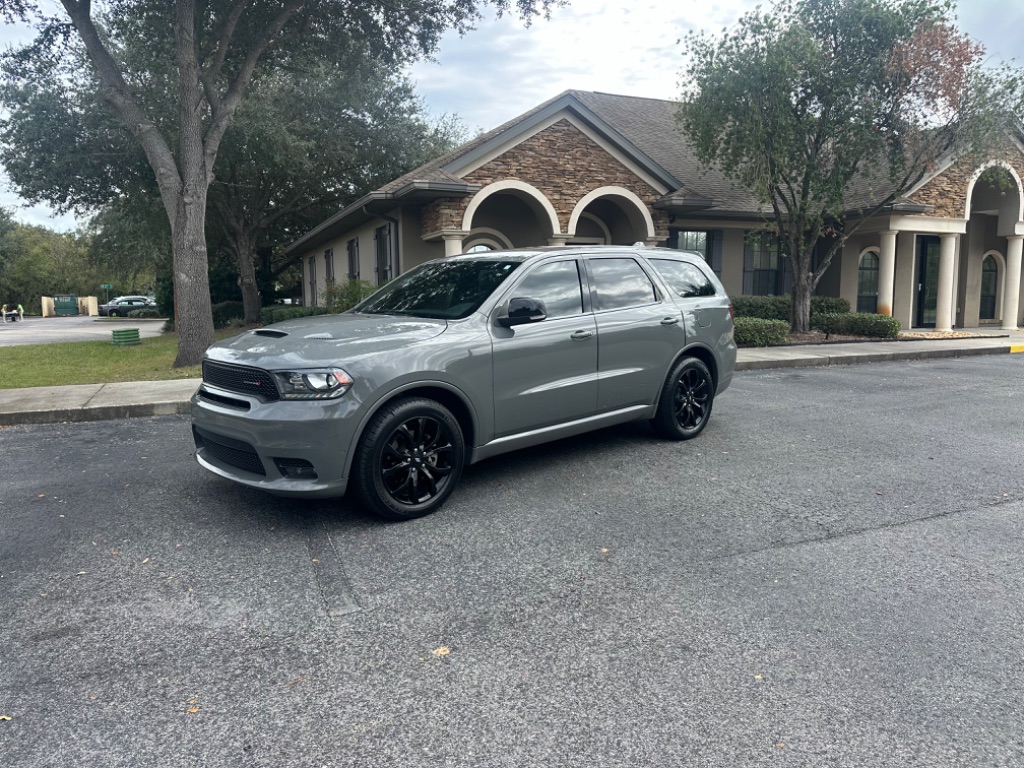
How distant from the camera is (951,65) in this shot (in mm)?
14805

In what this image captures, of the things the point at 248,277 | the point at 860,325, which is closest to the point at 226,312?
the point at 248,277

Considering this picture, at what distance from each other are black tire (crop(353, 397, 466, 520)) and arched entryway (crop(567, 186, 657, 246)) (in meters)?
12.9

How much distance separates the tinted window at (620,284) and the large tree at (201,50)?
916cm

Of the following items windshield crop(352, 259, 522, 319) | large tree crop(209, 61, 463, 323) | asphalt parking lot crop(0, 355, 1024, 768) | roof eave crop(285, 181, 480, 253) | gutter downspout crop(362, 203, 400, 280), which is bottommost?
asphalt parking lot crop(0, 355, 1024, 768)

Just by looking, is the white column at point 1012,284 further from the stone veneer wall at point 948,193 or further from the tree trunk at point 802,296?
the tree trunk at point 802,296

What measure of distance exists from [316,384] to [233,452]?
0.80m

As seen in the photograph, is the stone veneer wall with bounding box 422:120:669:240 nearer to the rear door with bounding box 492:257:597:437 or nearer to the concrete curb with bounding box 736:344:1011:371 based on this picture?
the concrete curb with bounding box 736:344:1011:371

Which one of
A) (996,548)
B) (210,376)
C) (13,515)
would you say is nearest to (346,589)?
(210,376)

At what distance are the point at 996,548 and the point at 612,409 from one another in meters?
2.87

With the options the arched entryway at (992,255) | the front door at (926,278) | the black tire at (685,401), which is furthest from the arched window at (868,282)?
the black tire at (685,401)

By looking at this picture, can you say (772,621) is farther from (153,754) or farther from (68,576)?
(68,576)

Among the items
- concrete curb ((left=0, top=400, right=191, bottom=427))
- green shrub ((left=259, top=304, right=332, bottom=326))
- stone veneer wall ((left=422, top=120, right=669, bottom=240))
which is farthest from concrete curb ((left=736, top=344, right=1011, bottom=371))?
green shrub ((left=259, top=304, right=332, bottom=326))

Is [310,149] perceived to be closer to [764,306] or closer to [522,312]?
[764,306]

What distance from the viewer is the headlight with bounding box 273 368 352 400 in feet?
14.3
